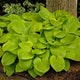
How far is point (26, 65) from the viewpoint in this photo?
2.53 metres

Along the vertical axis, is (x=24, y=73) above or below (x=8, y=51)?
below

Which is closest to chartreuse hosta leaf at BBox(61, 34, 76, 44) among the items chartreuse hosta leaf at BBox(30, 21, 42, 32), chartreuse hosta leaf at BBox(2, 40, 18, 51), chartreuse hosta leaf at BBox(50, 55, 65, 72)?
chartreuse hosta leaf at BBox(50, 55, 65, 72)

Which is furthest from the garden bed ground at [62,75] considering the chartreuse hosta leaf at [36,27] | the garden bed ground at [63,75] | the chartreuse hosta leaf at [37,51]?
the chartreuse hosta leaf at [36,27]

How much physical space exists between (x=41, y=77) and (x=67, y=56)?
1.40 feet

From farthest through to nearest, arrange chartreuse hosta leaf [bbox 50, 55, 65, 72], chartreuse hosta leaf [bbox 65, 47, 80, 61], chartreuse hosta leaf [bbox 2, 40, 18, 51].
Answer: chartreuse hosta leaf [bbox 2, 40, 18, 51], chartreuse hosta leaf [bbox 65, 47, 80, 61], chartreuse hosta leaf [bbox 50, 55, 65, 72]

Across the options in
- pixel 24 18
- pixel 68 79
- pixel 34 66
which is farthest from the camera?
pixel 24 18

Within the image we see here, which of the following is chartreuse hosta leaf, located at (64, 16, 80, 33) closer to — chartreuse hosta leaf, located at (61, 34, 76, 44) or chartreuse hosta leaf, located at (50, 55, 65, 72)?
chartreuse hosta leaf, located at (61, 34, 76, 44)

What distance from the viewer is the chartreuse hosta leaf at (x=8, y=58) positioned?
104 inches

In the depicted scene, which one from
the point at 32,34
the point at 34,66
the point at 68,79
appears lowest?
the point at 68,79

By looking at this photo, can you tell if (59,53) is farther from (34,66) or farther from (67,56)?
(34,66)

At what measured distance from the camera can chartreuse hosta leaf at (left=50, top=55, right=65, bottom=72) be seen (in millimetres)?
2451

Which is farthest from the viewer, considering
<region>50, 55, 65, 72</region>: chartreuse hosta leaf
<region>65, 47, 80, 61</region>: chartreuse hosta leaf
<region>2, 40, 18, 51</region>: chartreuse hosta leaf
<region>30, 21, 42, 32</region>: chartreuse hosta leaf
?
<region>30, 21, 42, 32</region>: chartreuse hosta leaf

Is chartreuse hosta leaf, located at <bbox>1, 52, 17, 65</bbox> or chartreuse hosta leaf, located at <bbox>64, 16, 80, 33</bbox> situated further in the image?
chartreuse hosta leaf, located at <bbox>64, 16, 80, 33</bbox>

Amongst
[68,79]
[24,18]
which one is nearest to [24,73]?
[68,79]
